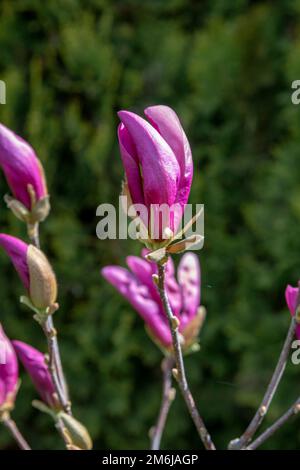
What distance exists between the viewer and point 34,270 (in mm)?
610

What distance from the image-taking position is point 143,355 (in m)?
1.84

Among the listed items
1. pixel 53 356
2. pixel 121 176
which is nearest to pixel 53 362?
pixel 53 356

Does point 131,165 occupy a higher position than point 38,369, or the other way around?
point 131,165

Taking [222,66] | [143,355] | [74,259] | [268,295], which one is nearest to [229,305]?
[268,295]

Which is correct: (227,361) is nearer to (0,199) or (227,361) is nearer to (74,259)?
(74,259)

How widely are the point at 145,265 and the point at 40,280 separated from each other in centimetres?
16

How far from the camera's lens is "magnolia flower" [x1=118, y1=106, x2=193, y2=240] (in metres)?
0.52

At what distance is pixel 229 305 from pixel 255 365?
21cm

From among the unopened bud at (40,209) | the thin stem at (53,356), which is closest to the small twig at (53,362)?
the thin stem at (53,356)

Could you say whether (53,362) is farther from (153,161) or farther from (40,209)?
(153,161)

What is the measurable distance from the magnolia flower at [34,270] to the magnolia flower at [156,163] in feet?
0.39

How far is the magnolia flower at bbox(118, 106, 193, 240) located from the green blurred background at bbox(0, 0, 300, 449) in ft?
3.89

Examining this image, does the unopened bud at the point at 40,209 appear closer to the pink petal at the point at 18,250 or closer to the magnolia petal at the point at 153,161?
the pink petal at the point at 18,250
